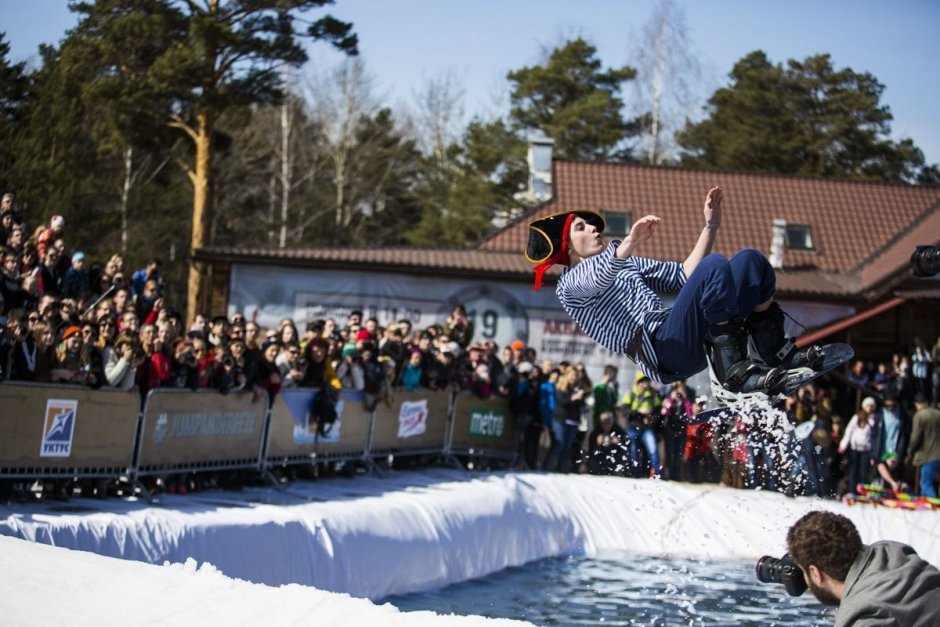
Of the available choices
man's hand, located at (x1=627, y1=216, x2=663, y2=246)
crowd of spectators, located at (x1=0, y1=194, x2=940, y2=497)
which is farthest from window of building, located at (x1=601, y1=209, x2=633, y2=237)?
man's hand, located at (x1=627, y1=216, x2=663, y2=246)

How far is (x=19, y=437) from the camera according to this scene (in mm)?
9609

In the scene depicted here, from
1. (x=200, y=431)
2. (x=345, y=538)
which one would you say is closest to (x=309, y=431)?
(x=200, y=431)

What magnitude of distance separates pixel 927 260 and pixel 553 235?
2.27 meters

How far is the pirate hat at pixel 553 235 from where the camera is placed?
24.3 ft

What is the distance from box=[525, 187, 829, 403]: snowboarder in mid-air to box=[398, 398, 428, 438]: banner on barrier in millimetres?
7902

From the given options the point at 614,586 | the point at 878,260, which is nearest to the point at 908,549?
the point at 614,586

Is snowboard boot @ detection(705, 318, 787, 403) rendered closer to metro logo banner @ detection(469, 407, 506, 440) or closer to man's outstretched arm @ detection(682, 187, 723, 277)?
man's outstretched arm @ detection(682, 187, 723, 277)

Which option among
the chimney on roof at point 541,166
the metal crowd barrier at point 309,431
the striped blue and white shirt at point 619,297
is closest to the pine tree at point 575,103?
the chimney on roof at point 541,166

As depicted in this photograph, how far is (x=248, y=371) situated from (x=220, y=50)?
1670cm

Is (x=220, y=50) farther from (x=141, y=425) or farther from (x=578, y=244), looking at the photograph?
(x=578, y=244)

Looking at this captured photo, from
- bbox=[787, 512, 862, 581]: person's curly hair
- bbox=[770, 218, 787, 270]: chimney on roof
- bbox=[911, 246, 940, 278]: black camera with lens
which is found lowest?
bbox=[787, 512, 862, 581]: person's curly hair

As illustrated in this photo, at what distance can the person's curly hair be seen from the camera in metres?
4.52

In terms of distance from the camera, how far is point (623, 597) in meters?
12.0

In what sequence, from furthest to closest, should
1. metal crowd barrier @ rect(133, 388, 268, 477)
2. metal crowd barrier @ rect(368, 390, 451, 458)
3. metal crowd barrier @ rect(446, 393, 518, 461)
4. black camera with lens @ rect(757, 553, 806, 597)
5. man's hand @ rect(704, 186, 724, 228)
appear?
metal crowd barrier @ rect(446, 393, 518, 461), metal crowd barrier @ rect(368, 390, 451, 458), metal crowd barrier @ rect(133, 388, 268, 477), man's hand @ rect(704, 186, 724, 228), black camera with lens @ rect(757, 553, 806, 597)
